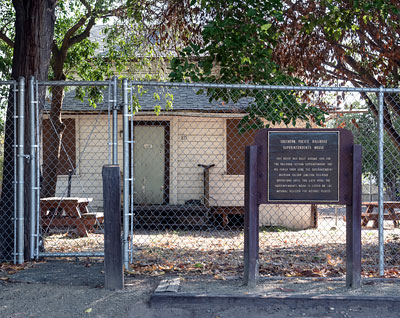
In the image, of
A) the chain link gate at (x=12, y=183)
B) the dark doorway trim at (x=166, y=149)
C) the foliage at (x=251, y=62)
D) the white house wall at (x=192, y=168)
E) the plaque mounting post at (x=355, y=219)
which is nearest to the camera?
the plaque mounting post at (x=355, y=219)

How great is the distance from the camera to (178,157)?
13508mm

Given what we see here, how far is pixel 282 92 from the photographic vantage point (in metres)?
7.65

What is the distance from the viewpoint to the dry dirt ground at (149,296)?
4.89m

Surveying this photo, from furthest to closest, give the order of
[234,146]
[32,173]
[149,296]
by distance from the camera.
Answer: [234,146]
[32,173]
[149,296]

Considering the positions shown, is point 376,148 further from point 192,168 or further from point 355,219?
point 355,219

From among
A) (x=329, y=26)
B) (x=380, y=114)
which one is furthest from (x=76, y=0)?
(x=380, y=114)

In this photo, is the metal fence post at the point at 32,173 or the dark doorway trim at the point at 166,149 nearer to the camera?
the metal fence post at the point at 32,173

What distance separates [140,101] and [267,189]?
28.9ft

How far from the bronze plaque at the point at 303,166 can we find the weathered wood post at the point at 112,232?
1.66 m

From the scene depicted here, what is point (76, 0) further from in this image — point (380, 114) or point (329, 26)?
point (380, 114)

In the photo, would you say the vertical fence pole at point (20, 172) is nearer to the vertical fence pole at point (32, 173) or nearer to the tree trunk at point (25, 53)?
the vertical fence pole at point (32, 173)

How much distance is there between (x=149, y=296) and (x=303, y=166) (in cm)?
→ 216

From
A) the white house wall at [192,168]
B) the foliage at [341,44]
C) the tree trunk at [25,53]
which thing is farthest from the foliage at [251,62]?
the white house wall at [192,168]

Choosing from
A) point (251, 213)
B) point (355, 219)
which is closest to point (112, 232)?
point (251, 213)
